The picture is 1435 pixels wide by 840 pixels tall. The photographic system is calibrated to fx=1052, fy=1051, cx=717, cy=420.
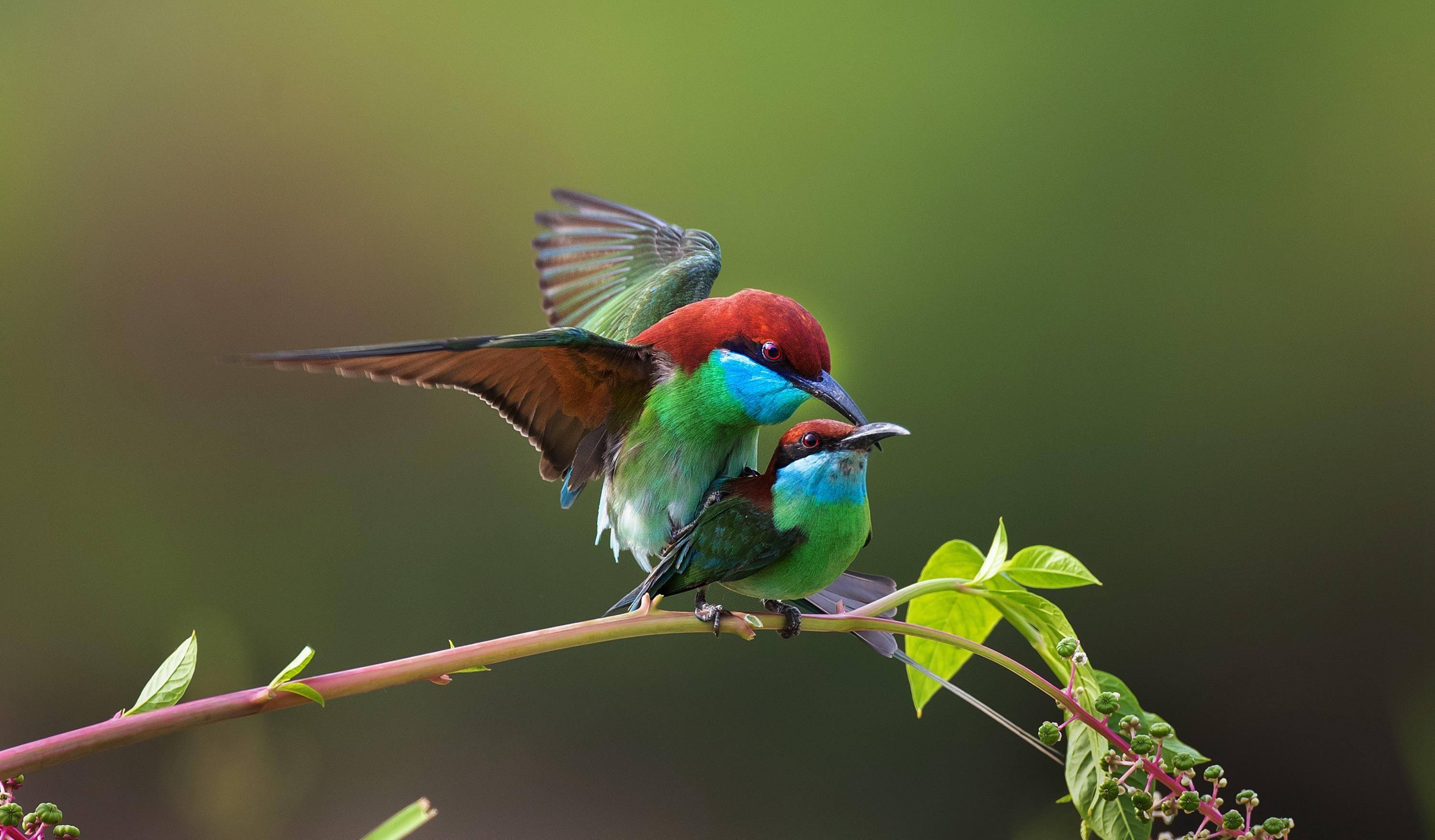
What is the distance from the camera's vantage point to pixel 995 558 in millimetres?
524

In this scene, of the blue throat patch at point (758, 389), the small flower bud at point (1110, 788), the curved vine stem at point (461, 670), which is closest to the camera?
the curved vine stem at point (461, 670)

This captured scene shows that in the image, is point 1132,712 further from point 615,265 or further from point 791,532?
point 615,265

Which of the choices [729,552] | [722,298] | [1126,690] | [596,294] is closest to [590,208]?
[596,294]

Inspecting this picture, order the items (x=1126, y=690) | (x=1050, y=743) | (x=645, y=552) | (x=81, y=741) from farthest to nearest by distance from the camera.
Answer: (x=645, y=552), (x=1126, y=690), (x=1050, y=743), (x=81, y=741)

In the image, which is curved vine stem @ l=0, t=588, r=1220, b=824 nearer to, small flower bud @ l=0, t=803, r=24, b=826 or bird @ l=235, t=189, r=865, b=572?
small flower bud @ l=0, t=803, r=24, b=826

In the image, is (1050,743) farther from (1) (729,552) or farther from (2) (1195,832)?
(1) (729,552)

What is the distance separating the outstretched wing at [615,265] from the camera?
799 millimetres

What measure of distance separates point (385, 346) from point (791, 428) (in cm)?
22

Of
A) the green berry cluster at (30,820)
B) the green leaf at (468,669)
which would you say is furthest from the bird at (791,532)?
the green berry cluster at (30,820)

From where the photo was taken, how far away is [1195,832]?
414 mm

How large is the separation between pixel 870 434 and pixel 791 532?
0.24 feet

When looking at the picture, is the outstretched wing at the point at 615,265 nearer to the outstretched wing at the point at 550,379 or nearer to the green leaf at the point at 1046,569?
the outstretched wing at the point at 550,379

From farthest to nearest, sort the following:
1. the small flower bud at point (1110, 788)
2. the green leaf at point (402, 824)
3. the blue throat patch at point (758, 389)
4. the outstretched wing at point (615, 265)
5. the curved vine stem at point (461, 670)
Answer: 1. the outstretched wing at point (615, 265)
2. the blue throat patch at point (758, 389)
3. the small flower bud at point (1110, 788)
4. the curved vine stem at point (461, 670)
5. the green leaf at point (402, 824)

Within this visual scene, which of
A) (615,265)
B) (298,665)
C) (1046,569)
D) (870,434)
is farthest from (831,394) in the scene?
→ (615,265)
